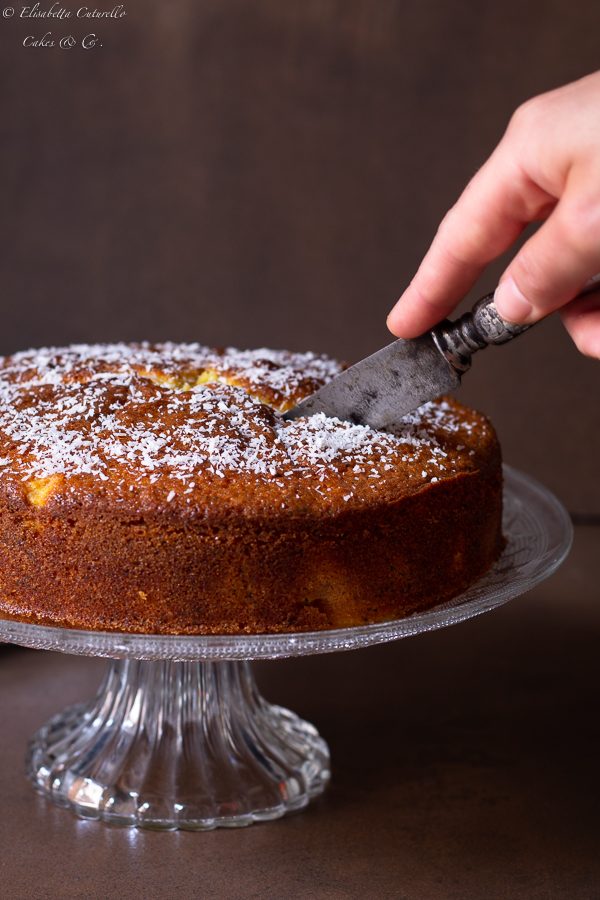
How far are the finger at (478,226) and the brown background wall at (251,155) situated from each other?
2.11 meters

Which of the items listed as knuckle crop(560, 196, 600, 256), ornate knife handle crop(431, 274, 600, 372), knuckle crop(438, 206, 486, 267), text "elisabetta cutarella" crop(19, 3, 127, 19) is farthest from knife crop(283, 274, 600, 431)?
text "elisabetta cutarella" crop(19, 3, 127, 19)

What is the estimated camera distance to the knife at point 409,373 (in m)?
1.86

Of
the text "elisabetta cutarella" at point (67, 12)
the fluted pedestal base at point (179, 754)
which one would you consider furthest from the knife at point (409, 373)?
the text "elisabetta cutarella" at point (67, 12)

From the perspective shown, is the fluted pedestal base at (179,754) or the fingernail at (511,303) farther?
the fluted pedestal base at (179,754)

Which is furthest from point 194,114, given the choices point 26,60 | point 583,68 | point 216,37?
point 583,68

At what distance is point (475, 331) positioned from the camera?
1.88m

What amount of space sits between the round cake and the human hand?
32cm

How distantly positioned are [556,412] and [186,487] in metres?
2.49

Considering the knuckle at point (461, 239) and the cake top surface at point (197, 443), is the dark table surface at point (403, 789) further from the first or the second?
the knuckle at point (461, 239)

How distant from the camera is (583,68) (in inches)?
147

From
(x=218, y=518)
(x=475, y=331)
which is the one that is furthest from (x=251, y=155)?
(x=218, y=518)

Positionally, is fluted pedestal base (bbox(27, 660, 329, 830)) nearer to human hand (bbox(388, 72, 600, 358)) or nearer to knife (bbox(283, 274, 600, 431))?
knife (bbox(283, 274, 600, 431))

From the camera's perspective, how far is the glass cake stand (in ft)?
7.16

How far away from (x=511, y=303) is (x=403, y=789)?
1.07 m
